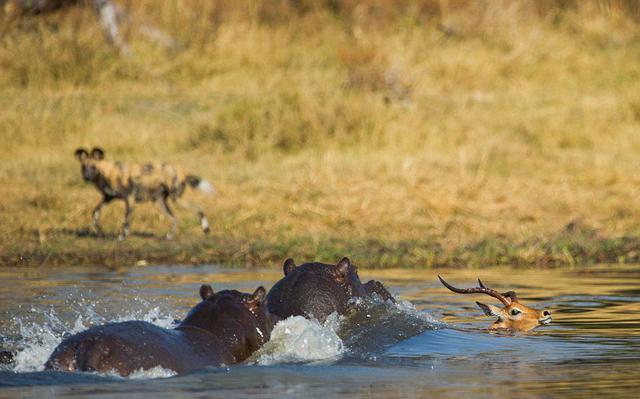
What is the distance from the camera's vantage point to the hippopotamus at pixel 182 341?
5.29 meters

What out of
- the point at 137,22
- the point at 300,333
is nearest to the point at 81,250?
the point at 300,333

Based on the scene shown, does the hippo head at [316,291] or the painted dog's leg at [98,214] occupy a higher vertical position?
the painted dog's leg at [98,214]

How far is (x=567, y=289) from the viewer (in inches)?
359

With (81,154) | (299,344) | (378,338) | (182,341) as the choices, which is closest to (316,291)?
(378,338)

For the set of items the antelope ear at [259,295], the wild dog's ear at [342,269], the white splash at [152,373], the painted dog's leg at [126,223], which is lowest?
the white splash at [152,373]

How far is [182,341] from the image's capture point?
19.0 ft

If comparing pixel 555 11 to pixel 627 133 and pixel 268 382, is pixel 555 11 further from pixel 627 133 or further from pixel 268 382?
pixel 268 382

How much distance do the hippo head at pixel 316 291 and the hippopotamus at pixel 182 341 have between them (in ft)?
1.92

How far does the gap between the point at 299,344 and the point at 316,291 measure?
72 cm

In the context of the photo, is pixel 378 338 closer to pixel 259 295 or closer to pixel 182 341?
pixel 259 295

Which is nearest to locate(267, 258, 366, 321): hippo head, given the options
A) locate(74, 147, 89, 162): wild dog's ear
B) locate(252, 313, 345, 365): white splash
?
locate(252, 313, 345, 365): white splash

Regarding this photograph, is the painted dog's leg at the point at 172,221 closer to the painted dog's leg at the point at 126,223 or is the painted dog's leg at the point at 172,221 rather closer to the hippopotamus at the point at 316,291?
the painted dog's leg at the point at 126,223

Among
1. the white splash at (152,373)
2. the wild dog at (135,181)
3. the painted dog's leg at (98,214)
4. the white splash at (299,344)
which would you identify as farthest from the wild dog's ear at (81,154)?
the white splash at (152,373)

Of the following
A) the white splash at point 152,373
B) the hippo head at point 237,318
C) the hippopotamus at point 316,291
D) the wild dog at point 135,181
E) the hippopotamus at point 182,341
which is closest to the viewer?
the hippopotamus at point 182,341
